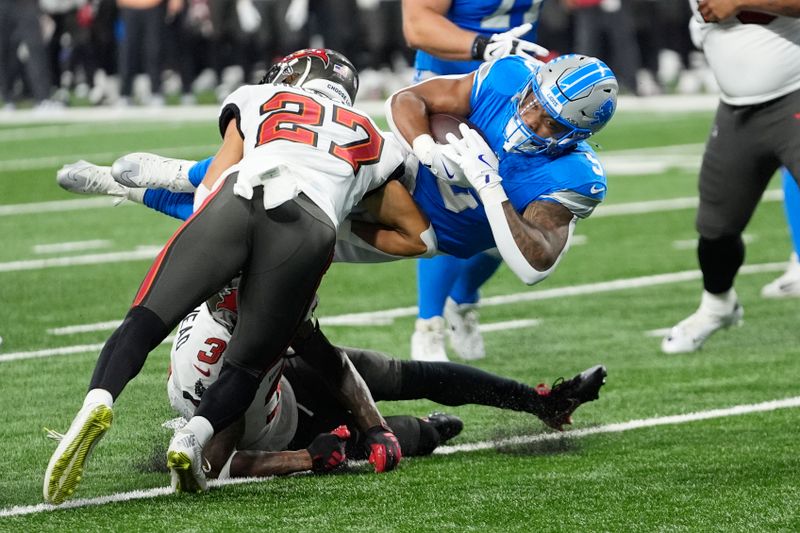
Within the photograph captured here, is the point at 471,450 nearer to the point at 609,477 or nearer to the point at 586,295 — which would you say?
the point at 609,477

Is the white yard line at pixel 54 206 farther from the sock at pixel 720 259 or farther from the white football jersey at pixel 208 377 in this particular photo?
the white football jersey at pixel 208 377

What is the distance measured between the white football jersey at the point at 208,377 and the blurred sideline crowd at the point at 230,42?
1341 cm

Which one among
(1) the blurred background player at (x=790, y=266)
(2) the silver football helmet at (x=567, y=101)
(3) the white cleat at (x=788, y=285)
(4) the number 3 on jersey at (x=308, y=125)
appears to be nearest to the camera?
(4) the number 3 on jersey at (x=308, y=125)

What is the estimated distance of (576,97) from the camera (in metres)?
4.84

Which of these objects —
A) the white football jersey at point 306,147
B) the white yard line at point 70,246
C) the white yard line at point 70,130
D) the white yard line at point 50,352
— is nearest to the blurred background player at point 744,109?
the white football jersey at point 306,147

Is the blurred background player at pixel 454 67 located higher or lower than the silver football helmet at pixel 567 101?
lower

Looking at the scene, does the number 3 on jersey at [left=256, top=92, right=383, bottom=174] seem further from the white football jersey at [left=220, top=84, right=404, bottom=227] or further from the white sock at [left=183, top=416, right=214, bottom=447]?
the white sock at [left=183, top=416, right=214, bottom=447]

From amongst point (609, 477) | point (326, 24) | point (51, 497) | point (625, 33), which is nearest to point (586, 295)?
point (609, 477)

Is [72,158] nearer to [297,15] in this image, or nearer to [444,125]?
[297,15]

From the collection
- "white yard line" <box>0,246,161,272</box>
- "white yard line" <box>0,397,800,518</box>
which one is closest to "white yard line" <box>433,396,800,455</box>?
"white yard line" <box>0,397,800,518</box>

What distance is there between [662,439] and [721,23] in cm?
184

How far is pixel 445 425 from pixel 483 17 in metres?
2.19

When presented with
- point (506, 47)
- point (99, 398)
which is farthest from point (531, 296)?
point (99, 398)

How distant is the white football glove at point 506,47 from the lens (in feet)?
19.1
